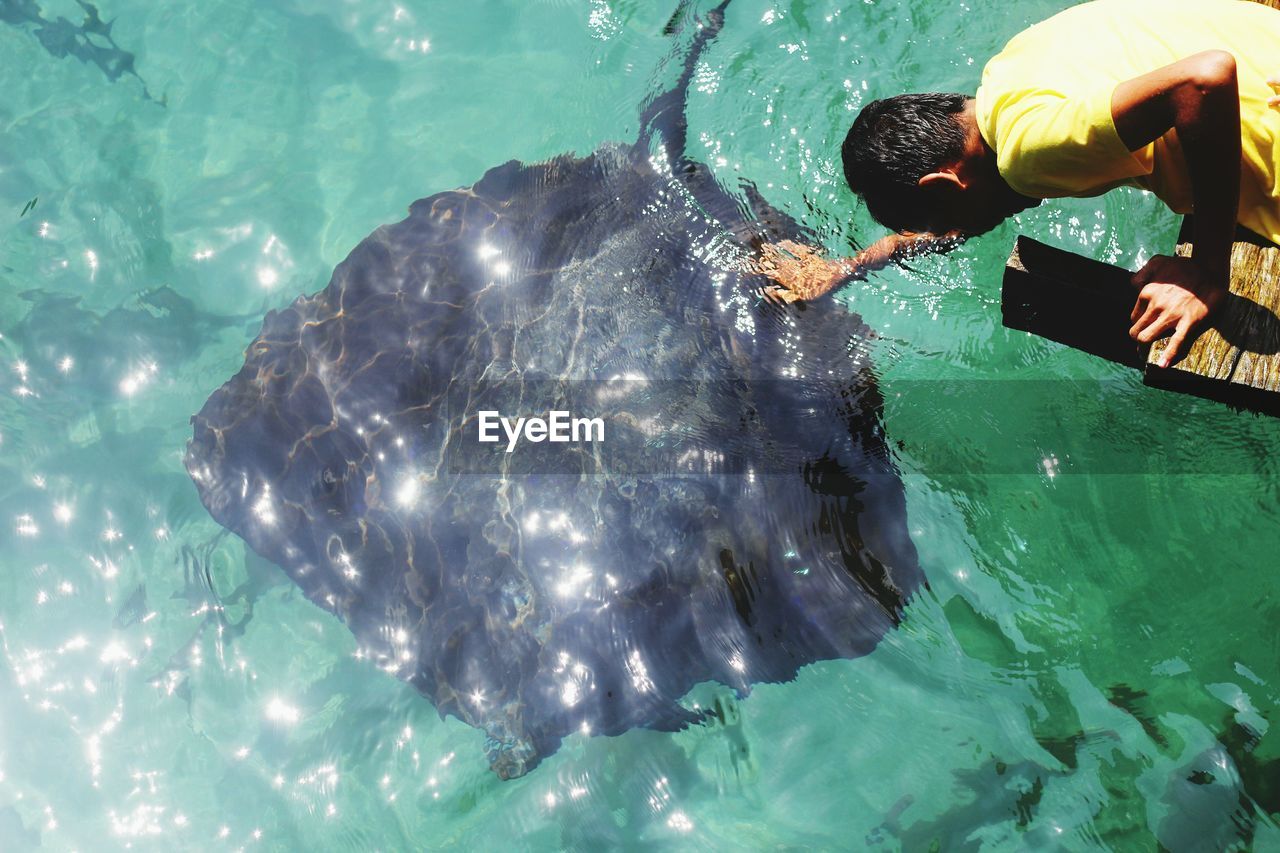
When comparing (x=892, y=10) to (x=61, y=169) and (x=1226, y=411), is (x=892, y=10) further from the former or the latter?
(x=61, y=169)

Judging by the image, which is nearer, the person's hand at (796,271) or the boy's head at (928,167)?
the boy's head at (928,167)

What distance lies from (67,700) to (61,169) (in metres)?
3.06

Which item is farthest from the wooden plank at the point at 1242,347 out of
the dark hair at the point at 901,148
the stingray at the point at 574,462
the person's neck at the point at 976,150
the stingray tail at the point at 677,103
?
the stingray tail at the point at 677,103


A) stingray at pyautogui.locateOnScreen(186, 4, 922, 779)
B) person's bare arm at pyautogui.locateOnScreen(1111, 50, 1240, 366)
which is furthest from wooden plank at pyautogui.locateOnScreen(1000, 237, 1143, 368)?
stingray at pyautogui.locateOnScreen(186, 4, 922, 779)

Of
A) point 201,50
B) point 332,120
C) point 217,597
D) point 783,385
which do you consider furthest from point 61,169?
point 783,385

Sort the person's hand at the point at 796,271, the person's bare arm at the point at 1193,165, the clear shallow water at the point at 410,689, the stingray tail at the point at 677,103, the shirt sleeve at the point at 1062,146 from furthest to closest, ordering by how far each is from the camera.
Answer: the stingray tail at the point at 677,103, the person's hand at the point at 796,271, the clear shallow water at the point at 410,689, the shirt sleeve at the point at 1062,146, the person's bare arm at the point at 1193,165

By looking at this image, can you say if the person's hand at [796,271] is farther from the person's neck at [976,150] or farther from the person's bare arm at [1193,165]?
the person's bare arm at [1193,165]

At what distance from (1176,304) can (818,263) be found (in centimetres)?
197

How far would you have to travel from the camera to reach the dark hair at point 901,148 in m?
2.73

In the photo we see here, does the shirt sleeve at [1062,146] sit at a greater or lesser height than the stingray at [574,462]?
greater

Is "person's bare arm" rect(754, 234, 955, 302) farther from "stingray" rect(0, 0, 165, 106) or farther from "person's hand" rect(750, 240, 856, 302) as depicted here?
"stingray" rect(0, 0, 165, 106)

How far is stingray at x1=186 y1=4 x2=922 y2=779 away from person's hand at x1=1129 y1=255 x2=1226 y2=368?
1489 mm

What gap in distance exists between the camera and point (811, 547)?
365cm

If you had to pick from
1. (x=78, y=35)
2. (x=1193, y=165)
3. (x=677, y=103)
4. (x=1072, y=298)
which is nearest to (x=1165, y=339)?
(x=1072, y=298)
